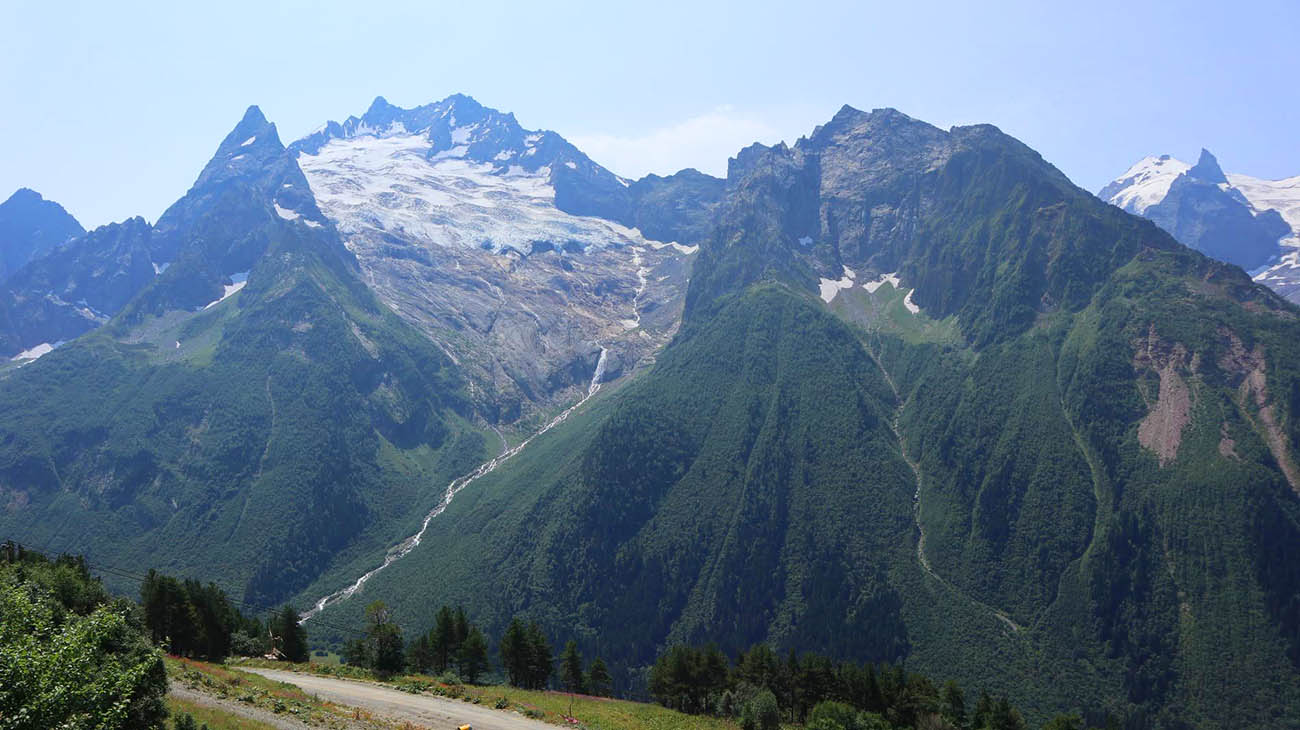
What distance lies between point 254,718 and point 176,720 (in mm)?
10951

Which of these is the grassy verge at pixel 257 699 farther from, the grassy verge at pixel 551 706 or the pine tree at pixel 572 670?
the pine tree at pixel 572 670

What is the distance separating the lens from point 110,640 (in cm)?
3925

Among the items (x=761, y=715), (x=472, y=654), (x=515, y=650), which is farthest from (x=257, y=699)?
(x=515, y=650)

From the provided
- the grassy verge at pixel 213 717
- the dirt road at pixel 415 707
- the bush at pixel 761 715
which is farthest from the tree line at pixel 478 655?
the grassy verge at pixel 213 717

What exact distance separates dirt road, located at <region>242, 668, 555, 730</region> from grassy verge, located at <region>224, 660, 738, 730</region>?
5.82ft

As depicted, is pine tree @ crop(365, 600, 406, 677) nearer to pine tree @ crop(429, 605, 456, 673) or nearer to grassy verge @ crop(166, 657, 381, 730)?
grassy verge @ crop(166, 657, 381, 730)

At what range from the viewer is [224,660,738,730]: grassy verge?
64.9 m

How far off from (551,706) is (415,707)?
633 inches

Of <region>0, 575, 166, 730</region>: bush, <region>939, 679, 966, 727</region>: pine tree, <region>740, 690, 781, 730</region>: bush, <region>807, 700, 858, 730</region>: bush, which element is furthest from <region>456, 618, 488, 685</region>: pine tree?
<region>0, 575, 166, 730</region>: bush

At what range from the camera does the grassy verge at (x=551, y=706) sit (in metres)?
64.9

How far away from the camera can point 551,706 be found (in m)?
71.5

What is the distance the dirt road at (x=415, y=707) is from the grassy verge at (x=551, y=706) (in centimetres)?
177

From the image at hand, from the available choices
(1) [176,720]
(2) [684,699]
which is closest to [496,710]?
(1) [176,720]

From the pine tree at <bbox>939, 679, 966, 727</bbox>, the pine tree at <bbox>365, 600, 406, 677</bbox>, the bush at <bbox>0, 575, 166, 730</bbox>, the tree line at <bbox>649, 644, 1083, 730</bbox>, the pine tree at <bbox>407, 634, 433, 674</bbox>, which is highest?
the bush at <bbox>0, 575, 166, 730</bbox>
